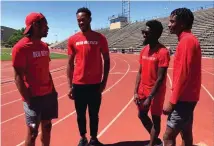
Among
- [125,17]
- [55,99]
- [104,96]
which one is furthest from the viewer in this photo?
[125,17]

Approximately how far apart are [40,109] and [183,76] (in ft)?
5.84

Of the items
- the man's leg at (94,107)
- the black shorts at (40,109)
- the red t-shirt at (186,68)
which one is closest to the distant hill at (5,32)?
the man's leg at (94,107)

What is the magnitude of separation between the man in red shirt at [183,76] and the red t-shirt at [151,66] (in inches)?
24.8

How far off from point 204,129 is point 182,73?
286 centimetres

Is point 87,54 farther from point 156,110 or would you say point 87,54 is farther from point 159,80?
point 156,110

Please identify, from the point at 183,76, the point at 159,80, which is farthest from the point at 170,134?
the point at 159,80

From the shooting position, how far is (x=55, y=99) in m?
3.63

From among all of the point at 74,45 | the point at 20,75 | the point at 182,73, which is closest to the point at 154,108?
the point at 182,73

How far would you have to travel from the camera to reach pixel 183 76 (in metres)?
2.67

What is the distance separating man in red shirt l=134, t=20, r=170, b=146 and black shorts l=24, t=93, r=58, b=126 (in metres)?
1.21

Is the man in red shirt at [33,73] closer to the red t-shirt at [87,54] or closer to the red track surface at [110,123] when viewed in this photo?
the red t-shirt at [87,54]

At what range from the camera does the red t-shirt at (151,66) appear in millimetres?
3549

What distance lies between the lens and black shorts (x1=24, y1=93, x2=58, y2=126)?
326 centimetres

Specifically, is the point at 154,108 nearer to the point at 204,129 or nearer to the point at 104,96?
the point at 204,129
